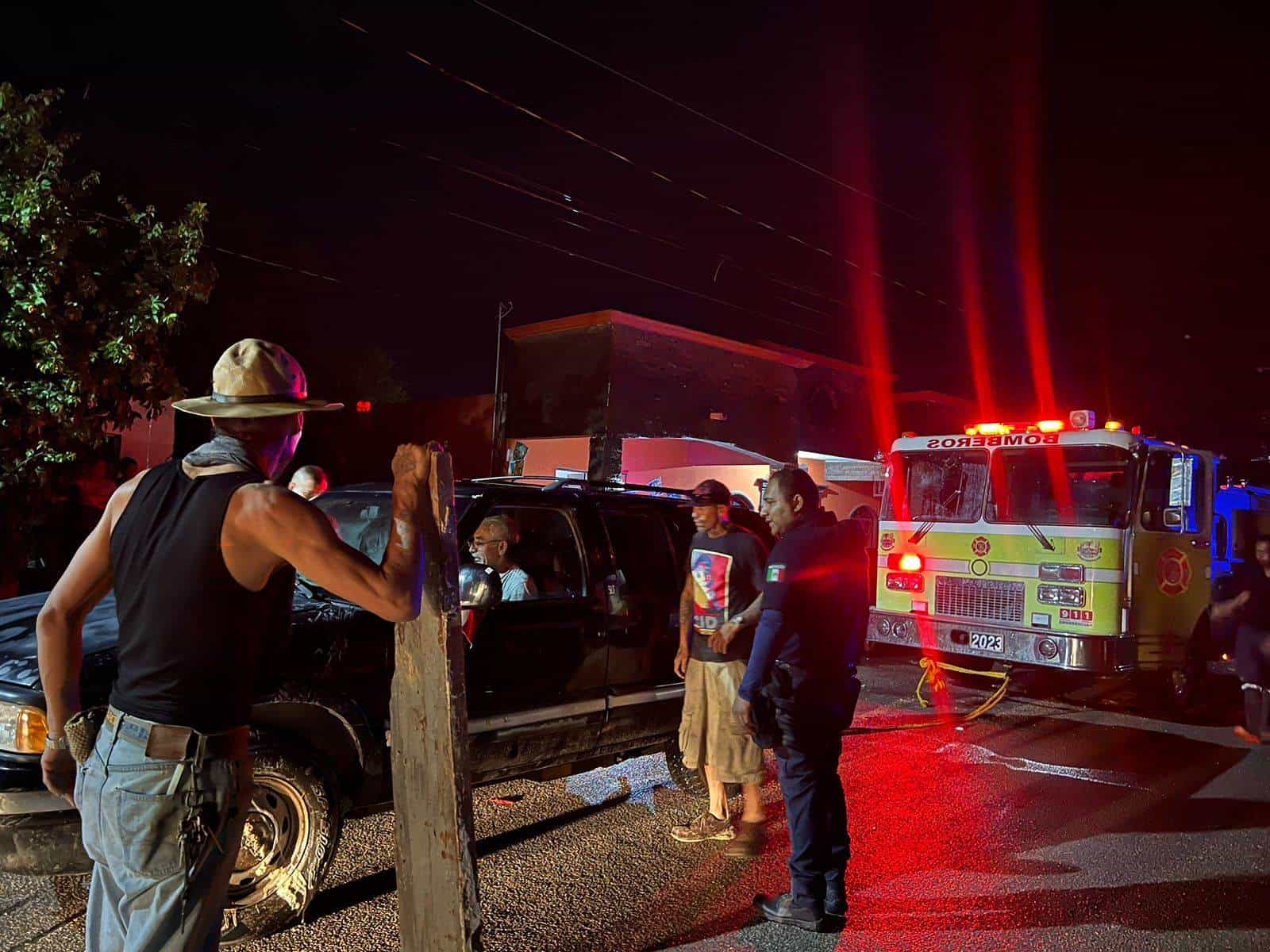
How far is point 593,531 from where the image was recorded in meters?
5.55

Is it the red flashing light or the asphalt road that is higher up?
the red flashing light

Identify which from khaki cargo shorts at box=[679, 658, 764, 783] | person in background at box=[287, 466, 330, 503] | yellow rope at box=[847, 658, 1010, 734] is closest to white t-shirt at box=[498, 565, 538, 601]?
khaki cargo shorts at box=[679, 658, 764, 783]

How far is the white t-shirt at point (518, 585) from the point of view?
505 centimetres

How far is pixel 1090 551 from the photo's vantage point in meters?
8.63

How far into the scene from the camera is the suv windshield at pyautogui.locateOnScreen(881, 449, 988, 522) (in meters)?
9.70

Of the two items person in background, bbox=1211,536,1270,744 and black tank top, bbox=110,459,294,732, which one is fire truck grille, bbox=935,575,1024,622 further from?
black tank top, bbox=110,459,294,732

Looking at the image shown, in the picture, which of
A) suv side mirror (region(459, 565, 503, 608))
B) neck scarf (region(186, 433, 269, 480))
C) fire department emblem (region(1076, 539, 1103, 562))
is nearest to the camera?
neck scarf (region(186, 433, 269, 480))

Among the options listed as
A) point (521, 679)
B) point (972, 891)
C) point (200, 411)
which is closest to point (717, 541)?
point (521, 679)

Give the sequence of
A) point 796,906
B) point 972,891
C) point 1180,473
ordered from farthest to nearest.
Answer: point 1180,473 < point 972,891 < point 796,906

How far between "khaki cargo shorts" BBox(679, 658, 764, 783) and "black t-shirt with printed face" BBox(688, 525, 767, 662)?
0.08 meters

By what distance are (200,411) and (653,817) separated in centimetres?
413

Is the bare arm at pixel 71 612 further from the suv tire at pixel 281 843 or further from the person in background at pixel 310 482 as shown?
the person in background at pixel 310 482

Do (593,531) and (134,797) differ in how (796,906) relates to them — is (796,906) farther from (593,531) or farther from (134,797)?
(134,797)

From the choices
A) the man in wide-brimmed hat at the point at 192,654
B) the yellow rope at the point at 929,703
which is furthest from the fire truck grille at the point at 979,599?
the man in wide-brimmed hat at the point at 192,654
